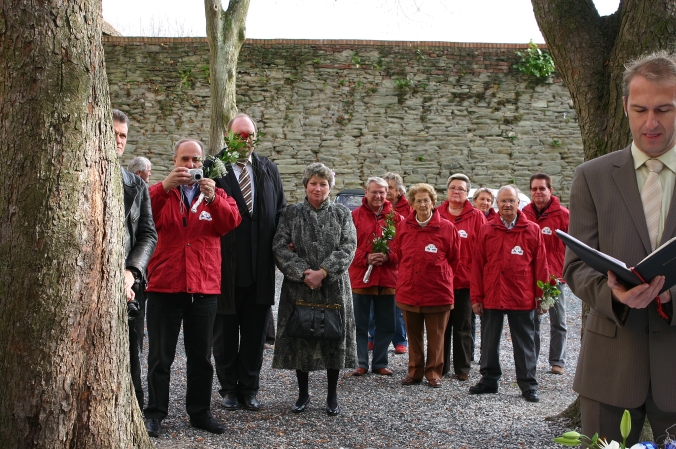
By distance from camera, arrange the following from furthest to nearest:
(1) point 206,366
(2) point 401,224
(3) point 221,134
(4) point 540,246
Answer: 1. (3) point 221,134
2. (2) point 401,224
3. (4) point 540,246
4. (1) point 206,366

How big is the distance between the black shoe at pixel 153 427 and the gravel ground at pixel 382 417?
2.0 inches

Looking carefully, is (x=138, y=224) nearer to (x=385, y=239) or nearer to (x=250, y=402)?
(x=250, y=402)

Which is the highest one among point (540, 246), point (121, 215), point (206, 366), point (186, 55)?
point (186, 55)

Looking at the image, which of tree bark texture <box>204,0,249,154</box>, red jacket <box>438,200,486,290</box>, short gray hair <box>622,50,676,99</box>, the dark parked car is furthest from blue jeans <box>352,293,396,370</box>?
the dark parked car

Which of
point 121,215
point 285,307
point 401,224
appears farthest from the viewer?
point 401,224

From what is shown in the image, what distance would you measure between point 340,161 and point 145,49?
18.9 ft

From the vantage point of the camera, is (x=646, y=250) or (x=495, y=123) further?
(x=495, y=123)

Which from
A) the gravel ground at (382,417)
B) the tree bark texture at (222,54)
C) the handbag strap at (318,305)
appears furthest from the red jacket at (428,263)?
the tree bark texture at (222,54)

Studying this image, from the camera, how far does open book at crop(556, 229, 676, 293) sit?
7.38ft

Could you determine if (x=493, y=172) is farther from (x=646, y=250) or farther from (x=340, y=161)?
(x=646, y=250)

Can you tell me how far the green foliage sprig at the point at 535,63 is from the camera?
17906 millimetres

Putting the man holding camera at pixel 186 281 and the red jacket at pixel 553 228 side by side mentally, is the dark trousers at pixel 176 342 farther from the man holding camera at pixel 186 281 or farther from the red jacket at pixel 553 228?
the red jacket at pixel 553 228

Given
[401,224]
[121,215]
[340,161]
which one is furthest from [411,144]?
[121,215]

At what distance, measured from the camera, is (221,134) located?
500 inches
